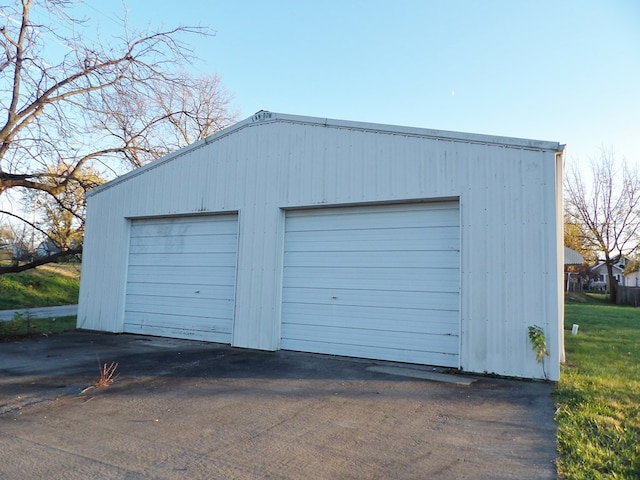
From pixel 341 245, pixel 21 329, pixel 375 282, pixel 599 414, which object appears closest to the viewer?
pixel 599 414

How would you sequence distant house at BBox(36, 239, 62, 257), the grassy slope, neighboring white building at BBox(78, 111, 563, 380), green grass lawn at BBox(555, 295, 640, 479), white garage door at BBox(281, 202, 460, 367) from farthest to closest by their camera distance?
the grassy slope < distant house at BBox(36, 239, 62, 257) < white garage door at BBox(281, 202, 460, 367) < neighboring white building at BBox(78, 111, 563, 380) < green grass lawn at BBox(555, 295, 640, 479)

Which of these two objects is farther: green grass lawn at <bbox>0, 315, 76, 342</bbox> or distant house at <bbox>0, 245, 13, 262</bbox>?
distant house at <bbox>0, 245, 13, 262</bbox>

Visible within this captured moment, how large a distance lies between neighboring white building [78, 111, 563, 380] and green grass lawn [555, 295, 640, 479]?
2.22 ft

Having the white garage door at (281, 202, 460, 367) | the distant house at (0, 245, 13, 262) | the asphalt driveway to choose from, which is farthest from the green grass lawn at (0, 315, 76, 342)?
the white garage door at (281, 202, 460, 367)

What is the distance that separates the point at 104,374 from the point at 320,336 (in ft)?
12.1

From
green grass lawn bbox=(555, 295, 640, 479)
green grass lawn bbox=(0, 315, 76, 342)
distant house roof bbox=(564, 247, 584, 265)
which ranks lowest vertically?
green grass lawn bbox=(0, 315, 76, 342)

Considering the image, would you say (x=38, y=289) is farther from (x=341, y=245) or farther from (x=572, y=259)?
(x=572, y=259)

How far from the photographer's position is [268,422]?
445 cm

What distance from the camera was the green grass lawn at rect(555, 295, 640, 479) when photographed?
3.38 metres

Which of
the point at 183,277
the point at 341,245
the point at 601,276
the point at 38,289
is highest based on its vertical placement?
the point at 601,276

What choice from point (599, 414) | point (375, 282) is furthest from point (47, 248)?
point (599, 414)

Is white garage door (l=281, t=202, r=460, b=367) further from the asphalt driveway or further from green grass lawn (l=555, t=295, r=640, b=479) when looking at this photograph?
green grass lawn (l=555, t=295, r=640, b=479)

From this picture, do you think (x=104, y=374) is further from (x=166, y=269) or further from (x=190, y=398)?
(x=166, y=269)

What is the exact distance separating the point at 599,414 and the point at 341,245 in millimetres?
4721
